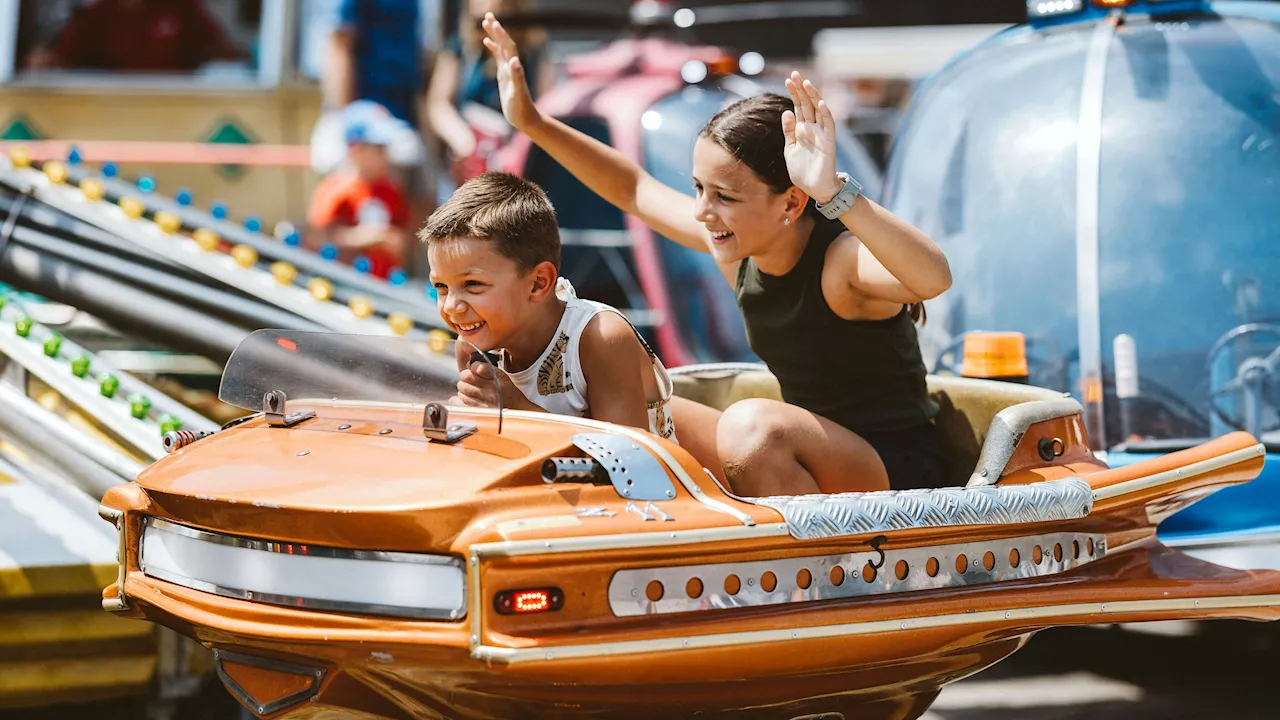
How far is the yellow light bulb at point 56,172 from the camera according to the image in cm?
544

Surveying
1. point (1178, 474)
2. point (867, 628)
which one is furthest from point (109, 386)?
point (1178, 474)

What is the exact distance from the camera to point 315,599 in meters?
2.30

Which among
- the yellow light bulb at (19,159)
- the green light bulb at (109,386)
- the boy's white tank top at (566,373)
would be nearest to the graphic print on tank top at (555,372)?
the boy's white tank top at (566,373)

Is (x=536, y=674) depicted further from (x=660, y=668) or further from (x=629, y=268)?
(x=629, y=268)

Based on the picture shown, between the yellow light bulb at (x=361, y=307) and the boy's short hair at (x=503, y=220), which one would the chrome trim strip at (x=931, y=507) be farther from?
the yellow light bulb at (x=361, y=307)

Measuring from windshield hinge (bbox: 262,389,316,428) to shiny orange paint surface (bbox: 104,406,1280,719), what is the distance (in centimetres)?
2

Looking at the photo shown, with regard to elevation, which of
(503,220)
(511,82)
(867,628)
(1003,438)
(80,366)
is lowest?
(867,628)

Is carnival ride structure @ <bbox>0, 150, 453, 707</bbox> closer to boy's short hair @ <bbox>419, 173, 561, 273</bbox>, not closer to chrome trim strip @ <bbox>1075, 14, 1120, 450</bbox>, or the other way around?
boy's short hair @ <bbox>419, 173, 561, 273</bbox>

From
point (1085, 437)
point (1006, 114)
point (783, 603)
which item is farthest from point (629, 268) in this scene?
point (783, 603)

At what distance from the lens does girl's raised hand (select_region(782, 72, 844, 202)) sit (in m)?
2.70

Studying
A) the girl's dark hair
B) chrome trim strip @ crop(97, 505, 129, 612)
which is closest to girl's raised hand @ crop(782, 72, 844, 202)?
the girl's dark hair

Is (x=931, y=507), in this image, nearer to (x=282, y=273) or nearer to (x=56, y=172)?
(x=282, y=273)

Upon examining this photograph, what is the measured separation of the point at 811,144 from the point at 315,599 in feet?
4.01

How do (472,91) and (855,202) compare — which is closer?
(855,202)
